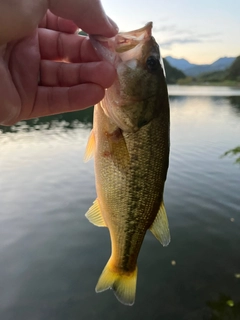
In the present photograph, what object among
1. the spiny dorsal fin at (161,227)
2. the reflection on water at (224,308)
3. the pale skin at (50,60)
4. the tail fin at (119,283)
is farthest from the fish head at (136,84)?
the reflection on water at (224,308)

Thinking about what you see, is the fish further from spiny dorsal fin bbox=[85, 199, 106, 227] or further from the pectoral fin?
spiny dorsal fin bbox=[85, 199, 106, 227]

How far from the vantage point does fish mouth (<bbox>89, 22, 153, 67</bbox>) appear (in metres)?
2.10

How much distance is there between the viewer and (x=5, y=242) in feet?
29.5

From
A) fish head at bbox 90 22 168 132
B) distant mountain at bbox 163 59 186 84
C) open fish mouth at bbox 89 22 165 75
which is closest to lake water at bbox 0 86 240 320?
fish head at bbox 90 22 168 132

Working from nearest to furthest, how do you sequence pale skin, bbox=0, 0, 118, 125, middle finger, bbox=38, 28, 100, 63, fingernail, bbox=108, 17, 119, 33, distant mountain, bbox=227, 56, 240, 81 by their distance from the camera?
pale skin, bbox=0, 0, 118, 125 → fingernail, bbox=108, 17, 119, 33 → middle finger, bbox=38, 28, 100, 63 → distant mountain, bbox=227, 56, 240, 81

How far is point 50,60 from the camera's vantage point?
247 cm

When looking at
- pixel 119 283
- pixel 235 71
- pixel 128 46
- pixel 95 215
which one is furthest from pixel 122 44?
pixel 235 71

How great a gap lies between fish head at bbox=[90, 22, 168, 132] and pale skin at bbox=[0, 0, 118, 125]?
17cm

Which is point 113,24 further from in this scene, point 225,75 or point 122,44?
point 225,75

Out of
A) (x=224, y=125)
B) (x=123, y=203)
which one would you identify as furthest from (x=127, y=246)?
(x=224, y=125)

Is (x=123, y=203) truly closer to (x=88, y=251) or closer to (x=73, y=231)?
(x=88, y=251)

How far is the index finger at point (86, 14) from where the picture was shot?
74.9 inches

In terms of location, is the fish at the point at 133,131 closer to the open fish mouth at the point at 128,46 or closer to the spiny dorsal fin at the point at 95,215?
the open fish mouth at the point at 128,46

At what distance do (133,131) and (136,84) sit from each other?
33cm
